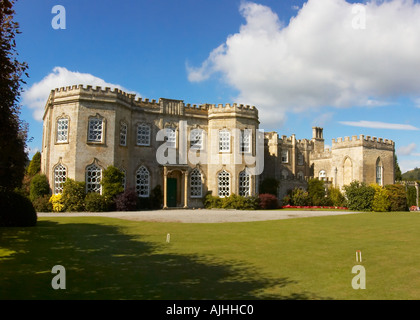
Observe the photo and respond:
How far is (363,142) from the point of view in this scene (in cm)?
4053

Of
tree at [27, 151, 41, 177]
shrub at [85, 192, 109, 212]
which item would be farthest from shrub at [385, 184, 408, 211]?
tree at [27, 151, 41, 177]

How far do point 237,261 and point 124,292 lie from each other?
3763 millimetres

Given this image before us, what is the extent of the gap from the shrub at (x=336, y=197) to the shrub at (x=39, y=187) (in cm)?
2849

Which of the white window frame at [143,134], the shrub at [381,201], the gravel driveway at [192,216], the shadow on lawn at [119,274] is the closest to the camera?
the shadow on lawn at [119,274]

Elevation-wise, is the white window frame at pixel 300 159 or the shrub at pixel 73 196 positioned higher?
the white window frame at pixel 300 159

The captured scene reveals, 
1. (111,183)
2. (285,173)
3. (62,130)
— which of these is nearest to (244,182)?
(111,183)

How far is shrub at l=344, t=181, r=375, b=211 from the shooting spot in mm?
31219

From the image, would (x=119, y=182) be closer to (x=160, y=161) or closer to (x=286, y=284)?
(x=160, y=161)

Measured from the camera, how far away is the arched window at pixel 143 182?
30953mm

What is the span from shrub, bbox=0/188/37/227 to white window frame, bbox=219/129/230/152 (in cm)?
2002

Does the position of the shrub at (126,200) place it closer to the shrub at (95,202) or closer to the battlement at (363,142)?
the shrub at (95,202)

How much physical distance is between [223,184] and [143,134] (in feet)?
28.0

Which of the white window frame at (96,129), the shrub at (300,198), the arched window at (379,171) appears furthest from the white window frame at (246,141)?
the arched window at (379,171)
